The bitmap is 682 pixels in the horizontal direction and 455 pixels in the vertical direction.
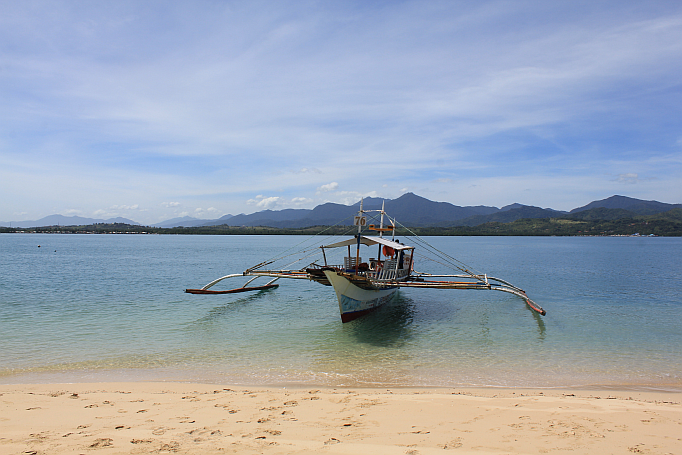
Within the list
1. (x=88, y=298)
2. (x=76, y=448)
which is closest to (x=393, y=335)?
(x=76, y=448)

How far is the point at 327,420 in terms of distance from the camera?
6.90 meters

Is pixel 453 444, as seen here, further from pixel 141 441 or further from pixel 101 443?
pixel 101 443

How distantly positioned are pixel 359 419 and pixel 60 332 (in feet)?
46.5

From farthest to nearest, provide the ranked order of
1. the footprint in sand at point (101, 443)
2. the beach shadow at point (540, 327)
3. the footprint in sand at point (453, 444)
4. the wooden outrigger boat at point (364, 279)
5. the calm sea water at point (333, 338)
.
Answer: the wooden outrigger boat at point (364, 279) → the beach shadow at point (540, 327) → the calm sea water at point (333, 338) → the footprint in sand at point (453, 444) → the footprint in sand at point (101, 443)

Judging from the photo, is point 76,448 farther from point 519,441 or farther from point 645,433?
point 645,433

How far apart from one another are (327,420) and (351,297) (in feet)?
32.5

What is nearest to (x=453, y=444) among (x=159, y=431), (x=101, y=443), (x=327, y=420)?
(x=327, y=420)

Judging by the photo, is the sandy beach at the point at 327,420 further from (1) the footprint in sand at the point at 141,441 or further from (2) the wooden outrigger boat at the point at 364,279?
(2) the wooden outrigger boat at the point at 364,279

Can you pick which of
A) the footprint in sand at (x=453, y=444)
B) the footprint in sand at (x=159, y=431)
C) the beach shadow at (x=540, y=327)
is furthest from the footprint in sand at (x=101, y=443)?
the beach shadow at (x=540, y=327)

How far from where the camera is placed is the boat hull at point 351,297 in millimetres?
15602

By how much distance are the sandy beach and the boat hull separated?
638 cm

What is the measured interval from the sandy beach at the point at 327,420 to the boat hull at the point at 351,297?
20.9 ft

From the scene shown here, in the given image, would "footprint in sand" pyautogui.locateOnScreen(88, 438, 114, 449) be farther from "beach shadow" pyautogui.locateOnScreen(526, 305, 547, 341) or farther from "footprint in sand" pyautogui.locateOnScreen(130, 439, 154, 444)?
"beach shadow" pyautogui.locateOnScreen(526, 305, 547, 341)

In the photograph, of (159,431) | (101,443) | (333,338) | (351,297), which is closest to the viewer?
(101,443)
